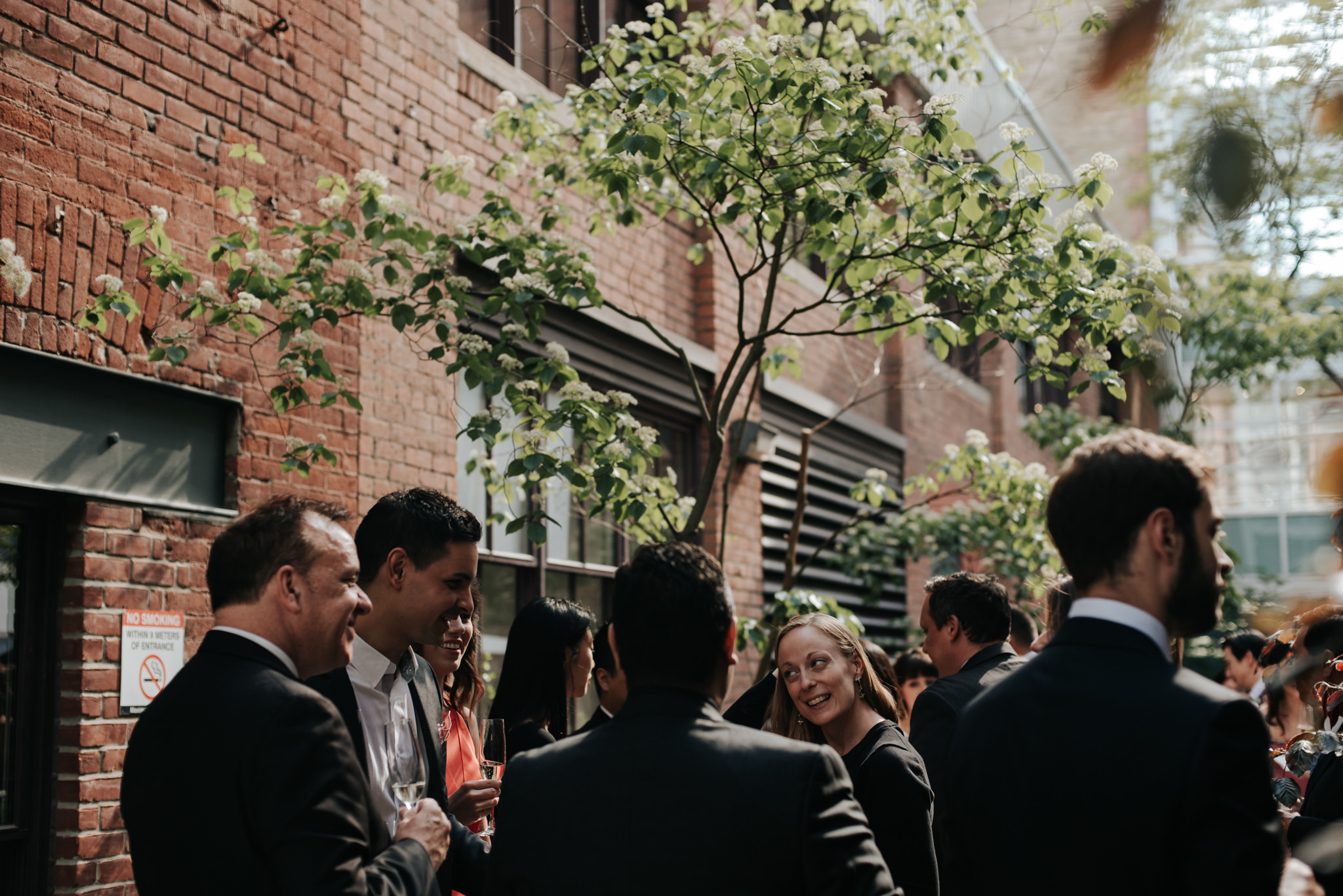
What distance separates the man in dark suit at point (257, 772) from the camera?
2143 mm

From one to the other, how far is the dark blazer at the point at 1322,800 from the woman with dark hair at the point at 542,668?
7.79 ft

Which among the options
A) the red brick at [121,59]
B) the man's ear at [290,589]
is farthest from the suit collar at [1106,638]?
the red brick at [121,59]

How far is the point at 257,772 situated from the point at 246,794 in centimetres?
5

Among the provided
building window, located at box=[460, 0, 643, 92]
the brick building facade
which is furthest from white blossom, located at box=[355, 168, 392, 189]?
building window, located at box=[460, 0, 643, 92]

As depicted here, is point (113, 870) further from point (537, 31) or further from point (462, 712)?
point (537, 31)

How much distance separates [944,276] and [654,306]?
3.69 meters

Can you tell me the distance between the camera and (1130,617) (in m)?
2.00

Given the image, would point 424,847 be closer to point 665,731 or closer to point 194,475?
point 665,731

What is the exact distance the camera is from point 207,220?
523 cm

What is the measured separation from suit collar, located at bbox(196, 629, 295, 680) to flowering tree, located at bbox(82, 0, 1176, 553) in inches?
90.7

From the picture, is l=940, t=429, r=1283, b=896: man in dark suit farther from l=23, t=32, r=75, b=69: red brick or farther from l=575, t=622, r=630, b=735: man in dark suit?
l=23, t=32, r=75, b=69: red brick

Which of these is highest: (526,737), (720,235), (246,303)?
(720,235)

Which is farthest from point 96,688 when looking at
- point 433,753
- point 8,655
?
point 433,753

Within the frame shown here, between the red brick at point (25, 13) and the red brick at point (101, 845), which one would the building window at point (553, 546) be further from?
the red brick at point (25, 13)
